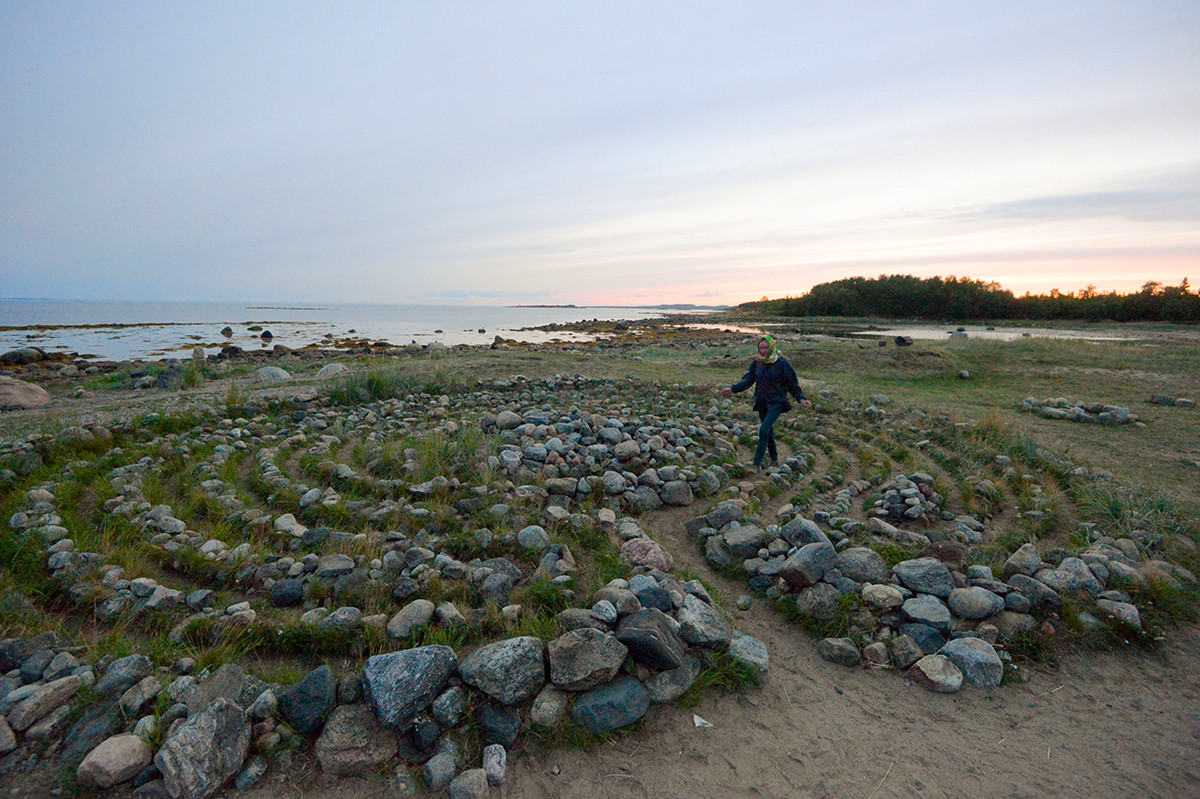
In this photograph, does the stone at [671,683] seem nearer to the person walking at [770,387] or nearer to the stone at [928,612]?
the stone at [928,612]

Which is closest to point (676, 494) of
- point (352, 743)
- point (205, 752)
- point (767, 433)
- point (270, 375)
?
point (767, 433)

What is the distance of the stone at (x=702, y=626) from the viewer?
4098 mm

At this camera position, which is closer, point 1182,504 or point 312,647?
point 312,647

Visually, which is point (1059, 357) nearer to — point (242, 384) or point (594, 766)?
point (594, 766)

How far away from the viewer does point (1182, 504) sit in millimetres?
6676

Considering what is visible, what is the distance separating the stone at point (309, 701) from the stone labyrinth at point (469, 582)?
2cm

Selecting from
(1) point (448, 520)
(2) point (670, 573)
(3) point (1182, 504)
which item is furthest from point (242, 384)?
(3) point (1182, 504)

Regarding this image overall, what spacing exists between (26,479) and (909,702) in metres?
10.5

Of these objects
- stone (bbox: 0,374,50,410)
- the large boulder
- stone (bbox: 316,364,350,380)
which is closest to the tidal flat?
stone (bbox: 0,374,50,410)

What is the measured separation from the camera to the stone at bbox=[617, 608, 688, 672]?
381 cm

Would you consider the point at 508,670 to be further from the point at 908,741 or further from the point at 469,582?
the point at 908,741

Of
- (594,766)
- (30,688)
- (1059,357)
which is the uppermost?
(1059,357)

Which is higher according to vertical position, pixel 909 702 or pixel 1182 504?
pixel 1182 504

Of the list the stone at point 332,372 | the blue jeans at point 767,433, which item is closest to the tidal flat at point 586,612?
the blue jeans at point 767,433
